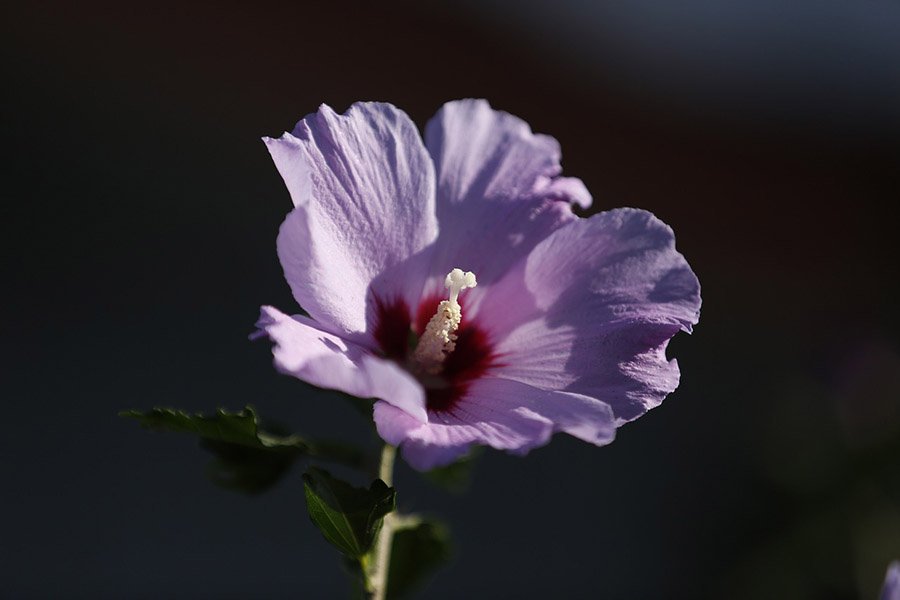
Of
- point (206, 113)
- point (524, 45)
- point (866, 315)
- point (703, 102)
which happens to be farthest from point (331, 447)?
point (866, 315)

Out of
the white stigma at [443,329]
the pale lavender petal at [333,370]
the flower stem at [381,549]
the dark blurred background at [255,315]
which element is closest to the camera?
the pale lavender petal at [333,370]

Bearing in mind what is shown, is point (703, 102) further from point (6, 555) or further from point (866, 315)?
point (6, 555)

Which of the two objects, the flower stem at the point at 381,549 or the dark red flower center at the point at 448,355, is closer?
the flower stem at the point at 381,549

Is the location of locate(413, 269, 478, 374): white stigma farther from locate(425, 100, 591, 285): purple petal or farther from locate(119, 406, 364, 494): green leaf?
locate(119, 406, 364, 494): green leaf

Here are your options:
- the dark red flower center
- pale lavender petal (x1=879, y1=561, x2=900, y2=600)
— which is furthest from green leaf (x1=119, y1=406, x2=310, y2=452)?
pale lavender petal (x1=879, y1=561, x2=900, y2=600)

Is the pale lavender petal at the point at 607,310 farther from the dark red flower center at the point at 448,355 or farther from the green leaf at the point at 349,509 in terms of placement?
the green leaf at the point at 349,509

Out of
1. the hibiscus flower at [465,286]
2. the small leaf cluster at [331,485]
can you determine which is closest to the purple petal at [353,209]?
the hibiscus flower at [465,286]
